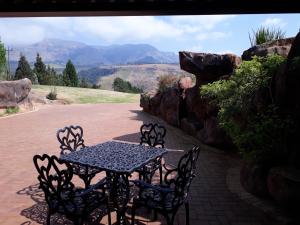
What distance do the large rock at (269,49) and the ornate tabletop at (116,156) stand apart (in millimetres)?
3912

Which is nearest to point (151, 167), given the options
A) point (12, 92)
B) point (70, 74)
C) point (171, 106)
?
point (171, 106)

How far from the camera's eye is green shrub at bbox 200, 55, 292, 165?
5.03m

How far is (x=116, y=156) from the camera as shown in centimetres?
486

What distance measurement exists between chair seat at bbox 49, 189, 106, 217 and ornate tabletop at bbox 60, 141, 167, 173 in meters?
0.42

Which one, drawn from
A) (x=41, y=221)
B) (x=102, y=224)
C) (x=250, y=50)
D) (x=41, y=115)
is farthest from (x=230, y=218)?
(x=41, y=115)

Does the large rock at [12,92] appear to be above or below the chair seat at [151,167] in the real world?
above

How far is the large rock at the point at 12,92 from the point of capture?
16906 mm

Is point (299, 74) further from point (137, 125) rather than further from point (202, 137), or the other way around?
point (137, 125)

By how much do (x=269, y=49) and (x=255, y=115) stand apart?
2.36 metres

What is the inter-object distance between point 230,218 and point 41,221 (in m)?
2.82

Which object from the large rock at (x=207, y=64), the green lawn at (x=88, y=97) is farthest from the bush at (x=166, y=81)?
the green lawn at (x=88, y=97)

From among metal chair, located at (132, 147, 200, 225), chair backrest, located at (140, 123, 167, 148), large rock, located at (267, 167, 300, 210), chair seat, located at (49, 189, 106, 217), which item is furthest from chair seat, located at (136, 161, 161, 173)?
large rock, located at (267, 167, 300, 210)

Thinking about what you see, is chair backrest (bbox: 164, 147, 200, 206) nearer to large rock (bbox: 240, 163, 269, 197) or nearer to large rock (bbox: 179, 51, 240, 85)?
large rock (bbox: 240, 163, 269, 197)

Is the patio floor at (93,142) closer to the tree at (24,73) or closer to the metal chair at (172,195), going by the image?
the metal chair at (172,195)
